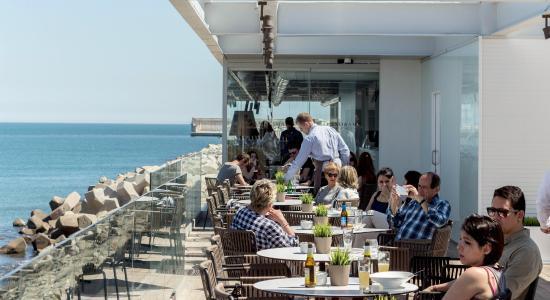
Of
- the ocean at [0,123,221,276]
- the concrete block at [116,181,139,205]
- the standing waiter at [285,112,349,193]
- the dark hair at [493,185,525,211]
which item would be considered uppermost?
the standing waiter at [285,112,349,193]

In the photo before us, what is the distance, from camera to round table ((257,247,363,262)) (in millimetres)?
6711

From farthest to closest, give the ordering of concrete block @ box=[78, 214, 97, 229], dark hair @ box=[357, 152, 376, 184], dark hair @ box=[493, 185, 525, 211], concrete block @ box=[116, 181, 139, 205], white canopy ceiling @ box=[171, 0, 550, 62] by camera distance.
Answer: concrete block @ box=[116, 181, 139, 205] → concrete block @ box=[78, 214, 97, 229] → dark hair @ box=[357, 152, 376, 184] → white canopy ceiling @ box=[171, 0, 550, 62] → dark hair @ box=[493, 185, 525, 211]

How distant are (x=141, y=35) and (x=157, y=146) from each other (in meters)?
34.6

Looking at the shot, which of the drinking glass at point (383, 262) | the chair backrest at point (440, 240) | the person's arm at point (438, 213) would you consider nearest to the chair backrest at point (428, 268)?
the drinking glass at point (383, 262)

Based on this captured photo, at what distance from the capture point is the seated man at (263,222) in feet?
25.1

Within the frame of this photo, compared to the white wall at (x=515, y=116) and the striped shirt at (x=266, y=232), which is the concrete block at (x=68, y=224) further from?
the striped shirt at (x=266, y=232)

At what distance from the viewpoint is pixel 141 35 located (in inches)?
3765

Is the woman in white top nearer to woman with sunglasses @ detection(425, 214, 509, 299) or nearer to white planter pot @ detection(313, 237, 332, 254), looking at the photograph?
white planter pot @ detection(313, 237, 332, 254)

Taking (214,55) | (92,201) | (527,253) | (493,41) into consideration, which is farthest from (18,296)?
(92,201)

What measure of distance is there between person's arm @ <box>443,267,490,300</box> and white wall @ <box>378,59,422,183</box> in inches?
483

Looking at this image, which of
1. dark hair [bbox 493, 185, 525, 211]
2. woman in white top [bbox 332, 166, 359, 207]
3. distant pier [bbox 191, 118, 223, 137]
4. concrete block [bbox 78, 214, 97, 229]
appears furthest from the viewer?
distant pier [bbox 191, 118, 223, 137]

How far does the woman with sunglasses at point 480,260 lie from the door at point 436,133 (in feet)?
34.0

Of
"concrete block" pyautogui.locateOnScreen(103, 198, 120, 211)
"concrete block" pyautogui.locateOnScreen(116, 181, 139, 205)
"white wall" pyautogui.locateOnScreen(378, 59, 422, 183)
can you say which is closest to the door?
"white wall" pyautogui.locateOnScreen(378, 59, 422, 183)

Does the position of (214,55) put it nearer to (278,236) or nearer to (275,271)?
(278,236)
